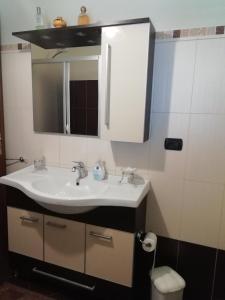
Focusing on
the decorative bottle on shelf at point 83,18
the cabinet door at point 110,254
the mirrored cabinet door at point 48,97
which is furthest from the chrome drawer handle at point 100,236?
the decorative bottle on shelf at point 83,18

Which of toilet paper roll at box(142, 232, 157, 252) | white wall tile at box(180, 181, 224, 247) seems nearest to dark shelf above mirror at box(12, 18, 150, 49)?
white wall tile at box(180, 181, 224, 247)

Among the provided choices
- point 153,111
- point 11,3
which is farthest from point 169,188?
point 11,3

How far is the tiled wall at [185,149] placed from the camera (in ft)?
4.35

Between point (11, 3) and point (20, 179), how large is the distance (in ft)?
4.48

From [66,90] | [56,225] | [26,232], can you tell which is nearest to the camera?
A: [56,225]

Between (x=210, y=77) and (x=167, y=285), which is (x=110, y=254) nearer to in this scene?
(x=167, y=285)

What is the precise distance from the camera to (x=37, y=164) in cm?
174

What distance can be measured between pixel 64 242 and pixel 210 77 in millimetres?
1373

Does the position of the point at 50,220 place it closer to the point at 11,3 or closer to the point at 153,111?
the point at 153,111

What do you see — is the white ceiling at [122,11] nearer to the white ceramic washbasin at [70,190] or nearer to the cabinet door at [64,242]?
the white ceramic washbasin at [70,190]

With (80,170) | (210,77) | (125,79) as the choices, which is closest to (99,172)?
(80,170)

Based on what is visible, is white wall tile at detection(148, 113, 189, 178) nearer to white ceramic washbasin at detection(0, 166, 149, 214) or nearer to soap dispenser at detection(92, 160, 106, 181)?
white ceramic washbasin at detection(0, 166, 149, 214)

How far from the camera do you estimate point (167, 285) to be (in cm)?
134

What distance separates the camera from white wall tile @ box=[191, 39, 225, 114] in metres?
1.29
